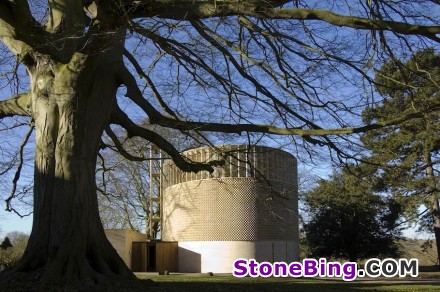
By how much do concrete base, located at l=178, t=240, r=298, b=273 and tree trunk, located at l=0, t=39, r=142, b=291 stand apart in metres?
19.2

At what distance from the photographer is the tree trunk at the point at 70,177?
371 inches

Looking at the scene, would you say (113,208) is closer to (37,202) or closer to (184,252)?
(184,252)

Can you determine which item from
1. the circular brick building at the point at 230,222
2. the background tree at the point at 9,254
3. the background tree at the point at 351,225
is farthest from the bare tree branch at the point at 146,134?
the background tree at the point at 351,225

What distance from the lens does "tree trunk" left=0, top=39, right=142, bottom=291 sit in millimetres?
9422

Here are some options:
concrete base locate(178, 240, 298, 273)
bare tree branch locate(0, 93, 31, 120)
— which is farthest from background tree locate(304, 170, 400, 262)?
bare tree branch locate(0, 93, 31, 120)

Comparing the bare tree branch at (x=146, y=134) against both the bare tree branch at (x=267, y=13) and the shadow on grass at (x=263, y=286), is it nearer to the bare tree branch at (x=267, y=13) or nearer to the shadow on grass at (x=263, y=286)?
the shadow on grass at (x=263, y=286)

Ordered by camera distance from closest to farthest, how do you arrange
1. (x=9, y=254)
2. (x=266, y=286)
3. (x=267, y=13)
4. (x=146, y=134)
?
(x=267, y=13) → (x=266, y=286) → (x=146, y=134) → (x=9, y=254)

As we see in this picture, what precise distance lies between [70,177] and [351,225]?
1101 inches

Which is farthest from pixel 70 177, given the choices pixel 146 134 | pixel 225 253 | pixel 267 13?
pixel 225 253

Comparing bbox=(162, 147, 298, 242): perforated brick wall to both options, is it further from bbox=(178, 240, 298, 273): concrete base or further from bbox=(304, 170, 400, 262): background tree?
bbox=(304, 170, 400, 262): background tree

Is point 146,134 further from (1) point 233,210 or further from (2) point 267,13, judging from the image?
(1) point 233,210

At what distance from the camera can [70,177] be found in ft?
32.6

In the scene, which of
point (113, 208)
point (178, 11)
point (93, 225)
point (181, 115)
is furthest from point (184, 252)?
point (178, 11)

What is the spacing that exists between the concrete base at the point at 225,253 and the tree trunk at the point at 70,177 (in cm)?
1925
